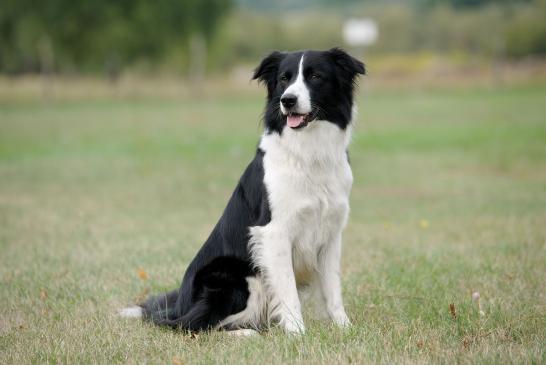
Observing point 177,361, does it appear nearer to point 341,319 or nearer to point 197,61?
point 341,319

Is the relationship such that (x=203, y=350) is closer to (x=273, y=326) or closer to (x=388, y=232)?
(x=273, y=326)

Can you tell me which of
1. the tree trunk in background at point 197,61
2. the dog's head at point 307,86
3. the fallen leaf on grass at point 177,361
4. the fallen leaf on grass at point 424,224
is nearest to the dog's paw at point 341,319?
the fallen leaf on grass at point 177,361

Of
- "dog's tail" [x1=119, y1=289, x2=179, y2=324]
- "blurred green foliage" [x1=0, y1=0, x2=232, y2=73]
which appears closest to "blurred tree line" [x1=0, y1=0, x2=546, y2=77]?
"blurred green foliage" [x1=0, y1=0, x2=232, y2=73]

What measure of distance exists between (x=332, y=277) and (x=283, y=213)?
0.66m

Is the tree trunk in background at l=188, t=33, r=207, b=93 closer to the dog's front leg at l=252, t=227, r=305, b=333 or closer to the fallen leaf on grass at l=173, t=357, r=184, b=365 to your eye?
the dog's front leg at l=252, t=227, r=305, b=333

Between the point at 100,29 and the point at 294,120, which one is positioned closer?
the point at 294,120

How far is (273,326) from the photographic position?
4.74 meters

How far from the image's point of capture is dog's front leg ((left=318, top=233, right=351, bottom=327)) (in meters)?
4.88

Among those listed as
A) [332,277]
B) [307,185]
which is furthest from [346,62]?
[332,277]

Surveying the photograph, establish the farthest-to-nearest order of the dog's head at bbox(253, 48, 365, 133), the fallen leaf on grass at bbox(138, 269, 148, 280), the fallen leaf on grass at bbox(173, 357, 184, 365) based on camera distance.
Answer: the fallen leaf on grass at bbox(138, 269, 148, 280) < the dog's head at bbox(253, 48, 365, 133) < the fallen leaf on grass at bbox(173, 357, 184, 365)

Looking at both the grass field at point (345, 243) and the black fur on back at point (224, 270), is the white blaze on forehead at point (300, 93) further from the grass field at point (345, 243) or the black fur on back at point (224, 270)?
the grass field at point (345, 243)

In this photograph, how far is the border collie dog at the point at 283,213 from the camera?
459cm

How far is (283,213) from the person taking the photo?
4578 mm

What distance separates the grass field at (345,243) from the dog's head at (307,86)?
1383 millimetres
